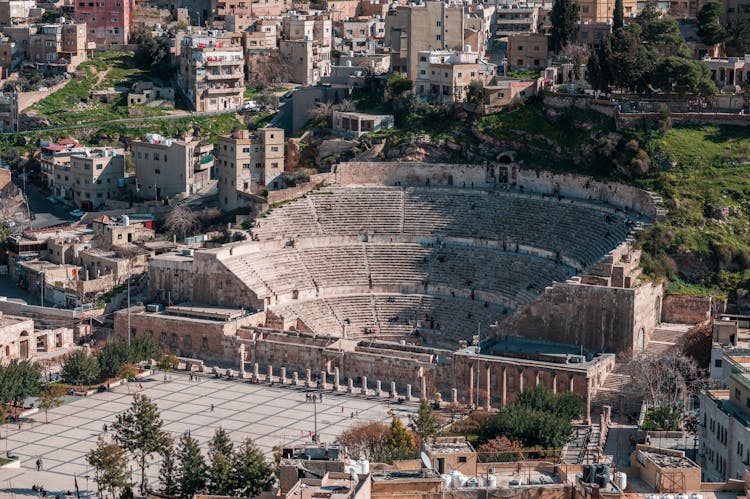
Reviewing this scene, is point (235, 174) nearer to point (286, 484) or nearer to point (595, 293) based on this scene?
point (595, 293)

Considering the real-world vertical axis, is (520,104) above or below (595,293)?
above

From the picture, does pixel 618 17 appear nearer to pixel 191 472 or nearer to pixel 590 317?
pixel 590 317

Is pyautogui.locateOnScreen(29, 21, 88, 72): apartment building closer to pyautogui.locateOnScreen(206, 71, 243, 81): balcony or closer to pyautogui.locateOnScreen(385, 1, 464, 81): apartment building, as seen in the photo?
pyautogui.locateOnScreen(206, 71, 243, 81): balcony

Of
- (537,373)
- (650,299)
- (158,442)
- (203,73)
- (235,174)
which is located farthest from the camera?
(203,73)

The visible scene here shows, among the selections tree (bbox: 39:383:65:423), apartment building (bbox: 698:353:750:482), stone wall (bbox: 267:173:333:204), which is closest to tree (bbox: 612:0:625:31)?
stone wall (bbox: 267:173:333:204)

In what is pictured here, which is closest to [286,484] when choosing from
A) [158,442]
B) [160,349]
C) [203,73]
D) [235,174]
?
[158,442]

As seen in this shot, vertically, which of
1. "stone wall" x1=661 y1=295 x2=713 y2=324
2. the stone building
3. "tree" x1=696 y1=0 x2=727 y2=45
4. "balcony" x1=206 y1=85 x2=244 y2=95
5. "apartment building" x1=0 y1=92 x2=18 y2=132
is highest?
"tree" x1=696 y1=0 x2=727 y2=45

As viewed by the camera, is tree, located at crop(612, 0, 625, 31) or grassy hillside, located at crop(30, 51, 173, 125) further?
grassy hillside, located at crop(30, 51, 173, 125)
